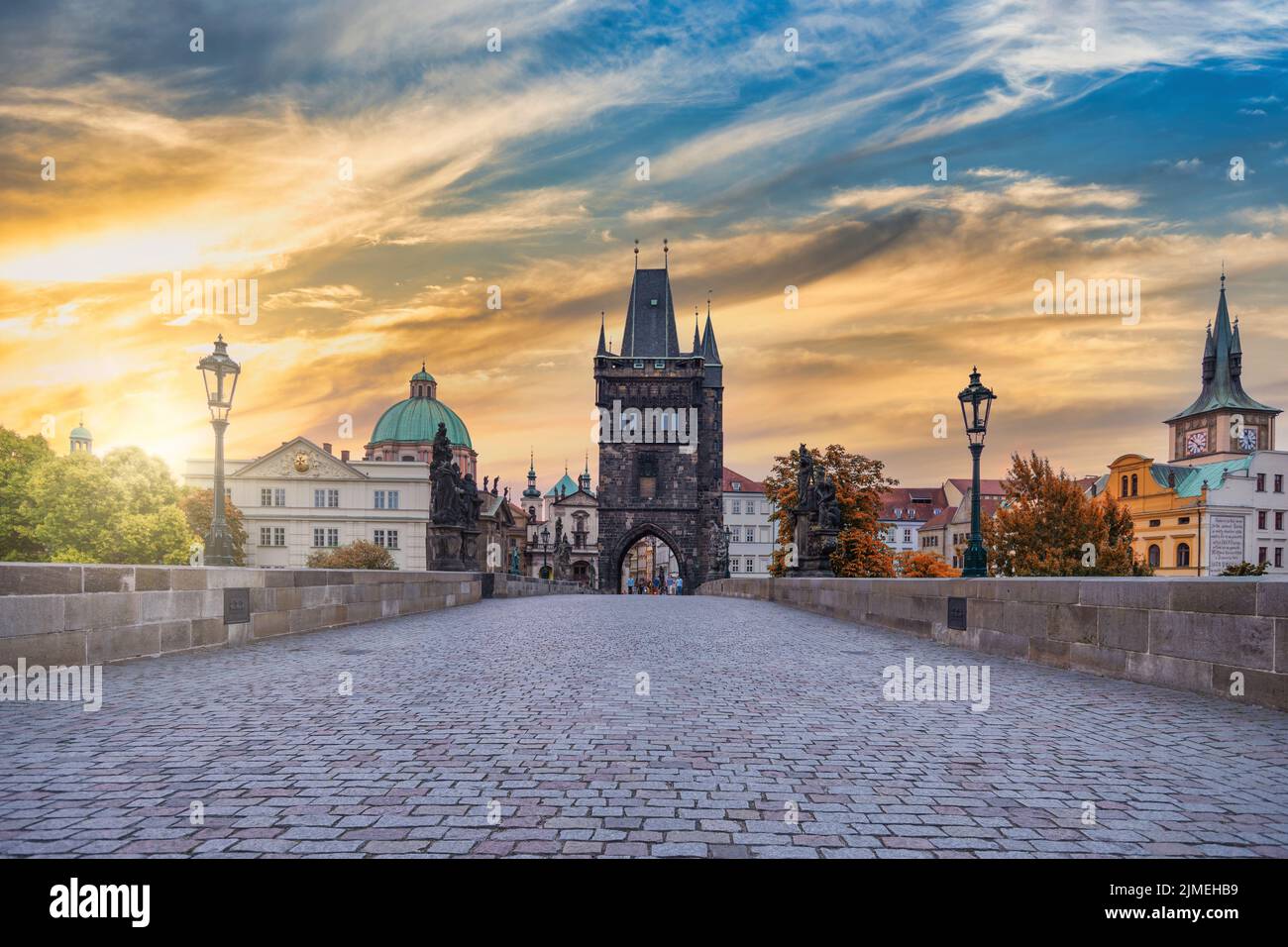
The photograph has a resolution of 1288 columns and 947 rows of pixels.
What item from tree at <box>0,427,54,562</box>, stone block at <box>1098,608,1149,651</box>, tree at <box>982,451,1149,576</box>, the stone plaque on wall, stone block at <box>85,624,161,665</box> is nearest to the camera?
stone block at <box>1098,608,1149,651</box>

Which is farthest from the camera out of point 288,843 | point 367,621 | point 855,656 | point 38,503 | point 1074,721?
point 38,503

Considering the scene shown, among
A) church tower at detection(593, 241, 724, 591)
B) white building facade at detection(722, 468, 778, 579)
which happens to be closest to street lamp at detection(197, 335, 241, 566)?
church tower at detection(593, 241, 724, 591)

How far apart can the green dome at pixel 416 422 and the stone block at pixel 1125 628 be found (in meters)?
97.6

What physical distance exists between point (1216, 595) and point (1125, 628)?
1.37 meters

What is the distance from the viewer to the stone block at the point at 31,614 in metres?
7.11

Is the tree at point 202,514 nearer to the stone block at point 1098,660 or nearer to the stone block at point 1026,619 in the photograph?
the stone block at point 1026,619

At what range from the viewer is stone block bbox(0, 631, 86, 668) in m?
7.08

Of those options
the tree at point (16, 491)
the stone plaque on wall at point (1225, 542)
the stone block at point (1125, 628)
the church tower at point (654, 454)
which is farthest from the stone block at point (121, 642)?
the stone plaque on wall at point (1225, 542)

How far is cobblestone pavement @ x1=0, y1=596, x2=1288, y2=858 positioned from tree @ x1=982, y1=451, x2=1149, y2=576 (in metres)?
42.0

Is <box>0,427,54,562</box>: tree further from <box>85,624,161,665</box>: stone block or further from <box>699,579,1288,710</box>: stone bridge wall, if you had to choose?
<box>699,579,1288,710</box>: stone bridge wall
